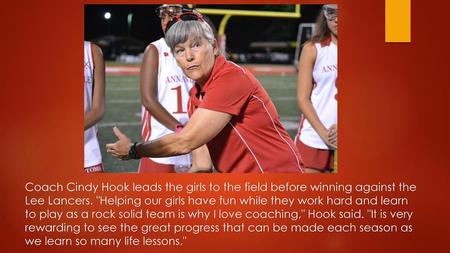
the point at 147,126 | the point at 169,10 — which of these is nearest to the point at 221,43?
the point at 169,10

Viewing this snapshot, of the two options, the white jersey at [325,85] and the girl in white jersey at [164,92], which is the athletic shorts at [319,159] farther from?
the girl in white jersey at [164,92]

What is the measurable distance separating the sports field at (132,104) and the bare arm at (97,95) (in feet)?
2.10

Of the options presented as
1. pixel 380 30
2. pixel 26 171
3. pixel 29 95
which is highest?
pixel 380 30

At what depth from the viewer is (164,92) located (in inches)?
149

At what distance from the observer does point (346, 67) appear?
3.85m

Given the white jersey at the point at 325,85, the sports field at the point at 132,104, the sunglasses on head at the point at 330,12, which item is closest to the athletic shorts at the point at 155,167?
the sports field at the point at 132,104

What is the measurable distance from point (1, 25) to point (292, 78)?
842 cm

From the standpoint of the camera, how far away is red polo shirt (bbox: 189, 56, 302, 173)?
321cm

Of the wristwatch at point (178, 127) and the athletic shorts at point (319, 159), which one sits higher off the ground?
the wristwatch at point (178, 127)

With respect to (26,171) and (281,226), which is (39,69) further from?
(281,226)

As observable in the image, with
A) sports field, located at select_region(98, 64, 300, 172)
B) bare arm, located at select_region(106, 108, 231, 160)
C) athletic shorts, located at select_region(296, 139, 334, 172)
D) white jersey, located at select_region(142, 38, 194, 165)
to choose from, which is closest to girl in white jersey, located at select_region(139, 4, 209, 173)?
white jersey, located at select_region(142, 38, 194, 165)

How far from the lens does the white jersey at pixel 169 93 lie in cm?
375

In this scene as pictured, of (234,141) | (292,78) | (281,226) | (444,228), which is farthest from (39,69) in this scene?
(292,78)

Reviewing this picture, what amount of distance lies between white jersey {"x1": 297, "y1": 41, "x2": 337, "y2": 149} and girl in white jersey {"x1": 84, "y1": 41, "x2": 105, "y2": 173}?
1.07 meters
